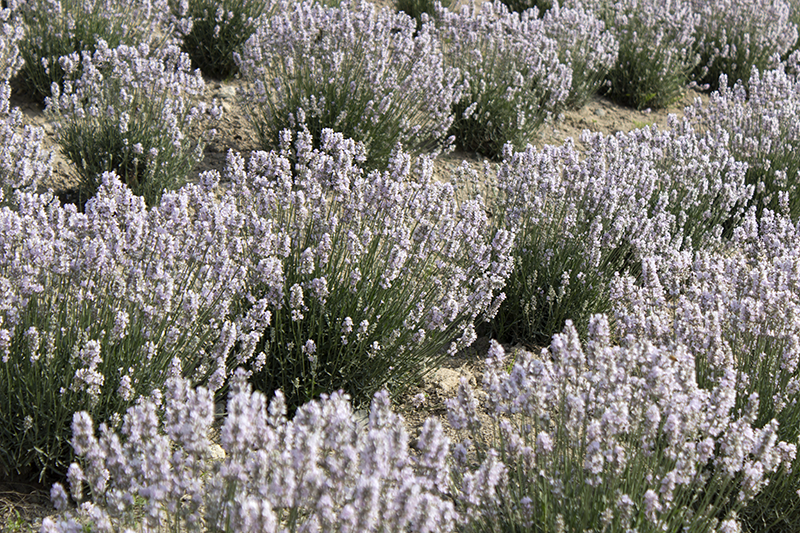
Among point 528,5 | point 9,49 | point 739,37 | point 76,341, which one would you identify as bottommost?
point 76,341

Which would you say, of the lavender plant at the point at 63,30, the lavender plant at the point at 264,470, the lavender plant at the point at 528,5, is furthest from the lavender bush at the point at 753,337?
the lavender plant at the point at 528,5

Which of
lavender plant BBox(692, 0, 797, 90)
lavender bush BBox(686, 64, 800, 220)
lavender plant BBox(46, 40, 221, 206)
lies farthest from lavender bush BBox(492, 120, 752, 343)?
lavender plant BBox(692, 0, 797, 90)

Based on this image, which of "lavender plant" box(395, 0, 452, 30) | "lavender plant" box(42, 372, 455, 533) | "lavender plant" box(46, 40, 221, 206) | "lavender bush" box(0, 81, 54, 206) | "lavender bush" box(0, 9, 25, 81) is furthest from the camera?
"lavender plant" box(395, 0, 452, 30)

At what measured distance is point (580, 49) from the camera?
7.00 meters

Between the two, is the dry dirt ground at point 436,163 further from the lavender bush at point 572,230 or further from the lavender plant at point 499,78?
the lavender bush at point 572,230

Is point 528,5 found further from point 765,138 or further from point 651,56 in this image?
point 765,138

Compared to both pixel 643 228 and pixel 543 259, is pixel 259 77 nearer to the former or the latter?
pixel 543 259

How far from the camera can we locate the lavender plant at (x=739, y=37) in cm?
836

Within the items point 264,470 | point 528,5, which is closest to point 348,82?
point 264,470

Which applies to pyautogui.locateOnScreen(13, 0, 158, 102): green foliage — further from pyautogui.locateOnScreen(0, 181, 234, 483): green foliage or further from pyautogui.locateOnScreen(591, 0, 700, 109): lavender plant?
pyautogui.locateOnScreen(591, 0, 700, 109): lavender plant

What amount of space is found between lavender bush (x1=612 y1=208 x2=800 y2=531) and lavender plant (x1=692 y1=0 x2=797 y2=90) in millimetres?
5838

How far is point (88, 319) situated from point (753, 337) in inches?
96.8

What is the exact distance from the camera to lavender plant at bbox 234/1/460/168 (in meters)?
4.86

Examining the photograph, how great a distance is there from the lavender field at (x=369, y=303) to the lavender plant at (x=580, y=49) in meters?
0.78
